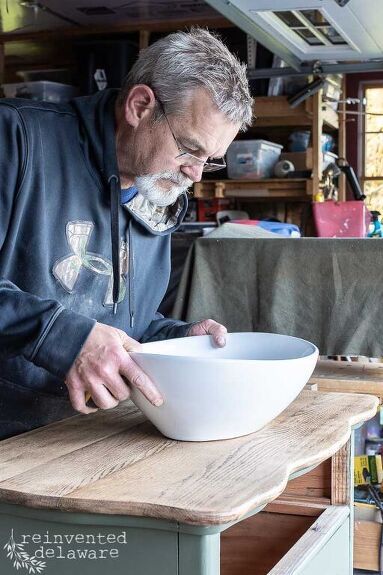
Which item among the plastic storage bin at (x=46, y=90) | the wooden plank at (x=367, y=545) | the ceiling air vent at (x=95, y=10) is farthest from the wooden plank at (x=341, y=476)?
the ceiling air vent at (x=95, y=10)

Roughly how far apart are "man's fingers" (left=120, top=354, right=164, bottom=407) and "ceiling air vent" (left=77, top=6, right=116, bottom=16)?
3.59 m

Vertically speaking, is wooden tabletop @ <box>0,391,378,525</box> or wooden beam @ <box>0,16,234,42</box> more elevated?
wooden beam @ <box>0,16,234,42</box>

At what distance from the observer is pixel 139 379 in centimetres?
119

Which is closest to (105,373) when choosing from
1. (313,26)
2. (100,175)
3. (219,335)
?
(219,335)

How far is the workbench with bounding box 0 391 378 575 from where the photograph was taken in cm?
97

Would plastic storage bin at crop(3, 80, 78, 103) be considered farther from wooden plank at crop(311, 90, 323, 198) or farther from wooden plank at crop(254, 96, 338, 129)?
wooden plank at crop(311, 90, 323, 198)

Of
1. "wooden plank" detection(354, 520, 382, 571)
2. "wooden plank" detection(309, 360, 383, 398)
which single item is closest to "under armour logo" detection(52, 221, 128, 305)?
"wooden plank" detection(309, 360, 383, 398)

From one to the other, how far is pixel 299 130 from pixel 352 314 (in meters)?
2.30

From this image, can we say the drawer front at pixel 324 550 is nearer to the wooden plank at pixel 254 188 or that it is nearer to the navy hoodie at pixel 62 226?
the navy hoodie at pixel 62 226

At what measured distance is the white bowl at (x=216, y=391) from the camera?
1167 millimetres

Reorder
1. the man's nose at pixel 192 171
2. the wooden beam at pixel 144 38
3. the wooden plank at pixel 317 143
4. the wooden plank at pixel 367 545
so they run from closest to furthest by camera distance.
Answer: the man's nose at pixel 192 171, the wooden plank at pixel 367 545, the wooden plank at pixel 317 143, the wooden beam at pixel 144 38

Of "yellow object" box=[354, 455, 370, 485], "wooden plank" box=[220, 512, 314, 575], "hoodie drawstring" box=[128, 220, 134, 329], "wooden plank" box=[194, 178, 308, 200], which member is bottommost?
"yellow object" box=[354, 455, 370, 485]

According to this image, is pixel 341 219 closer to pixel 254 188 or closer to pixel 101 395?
pixel 254 188

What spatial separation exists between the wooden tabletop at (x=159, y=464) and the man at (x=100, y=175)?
15cm
